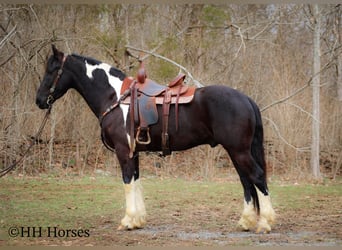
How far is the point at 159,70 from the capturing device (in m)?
12.0

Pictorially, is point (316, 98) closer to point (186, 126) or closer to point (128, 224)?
point (186, 126)

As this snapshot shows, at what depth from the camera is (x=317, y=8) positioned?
37.9ft

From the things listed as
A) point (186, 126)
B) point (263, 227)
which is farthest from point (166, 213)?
point (263, 227)

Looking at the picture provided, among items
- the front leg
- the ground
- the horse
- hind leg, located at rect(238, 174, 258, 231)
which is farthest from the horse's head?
hind leg, located at rect(238, 174, 258, 231)

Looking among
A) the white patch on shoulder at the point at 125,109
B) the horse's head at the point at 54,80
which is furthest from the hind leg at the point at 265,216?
the horse's head at the point at 54,80

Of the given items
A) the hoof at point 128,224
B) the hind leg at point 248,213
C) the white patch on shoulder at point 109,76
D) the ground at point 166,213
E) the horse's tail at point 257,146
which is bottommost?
the ground at point 166,213

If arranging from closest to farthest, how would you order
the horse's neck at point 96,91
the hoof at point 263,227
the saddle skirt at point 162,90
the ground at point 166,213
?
the ground at point 166,213, the hoof at point 263,227, the saddle skirt at point 162,90, the horse's neck at point 96,91

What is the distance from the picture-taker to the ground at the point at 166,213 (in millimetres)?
4938

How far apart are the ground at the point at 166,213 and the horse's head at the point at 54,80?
5.24ft

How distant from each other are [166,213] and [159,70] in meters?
5.99

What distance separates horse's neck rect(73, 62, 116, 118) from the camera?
5902 mm

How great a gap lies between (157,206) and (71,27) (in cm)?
658

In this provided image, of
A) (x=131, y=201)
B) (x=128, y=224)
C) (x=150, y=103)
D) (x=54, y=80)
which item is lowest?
(x=128, y=224)

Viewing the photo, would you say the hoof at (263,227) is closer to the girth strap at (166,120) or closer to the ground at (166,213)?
the ground at (166,213)
